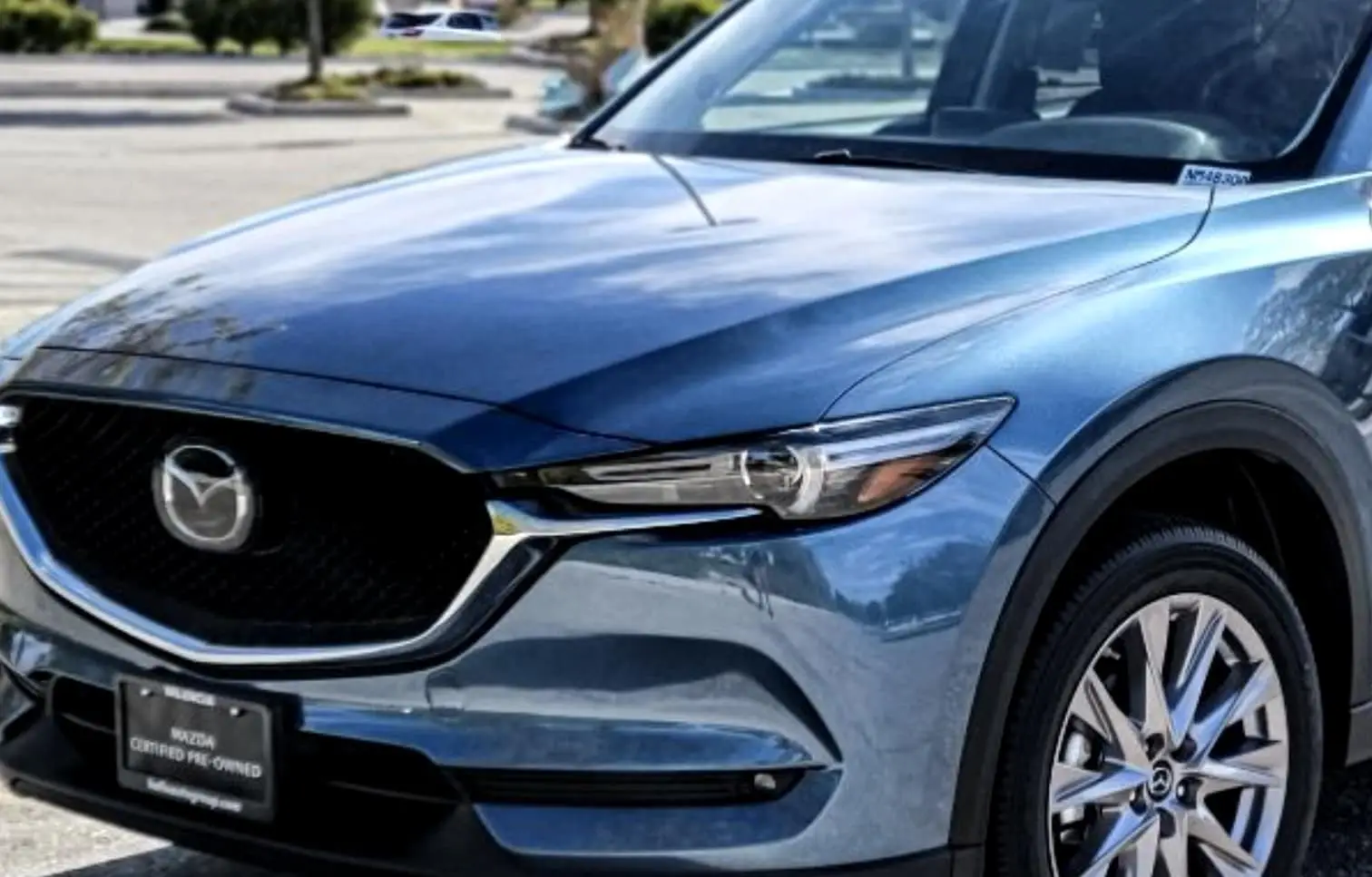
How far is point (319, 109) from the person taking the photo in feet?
86.2

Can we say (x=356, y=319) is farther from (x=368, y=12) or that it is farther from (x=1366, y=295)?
(x=368, y=12)

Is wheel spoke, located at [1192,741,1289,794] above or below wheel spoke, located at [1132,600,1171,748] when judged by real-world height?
below

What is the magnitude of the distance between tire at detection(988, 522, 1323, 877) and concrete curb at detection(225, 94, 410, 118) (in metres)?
23.4

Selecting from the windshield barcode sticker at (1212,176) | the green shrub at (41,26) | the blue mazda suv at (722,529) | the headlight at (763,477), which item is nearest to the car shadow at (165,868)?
the blue mazda suv at (722,529)

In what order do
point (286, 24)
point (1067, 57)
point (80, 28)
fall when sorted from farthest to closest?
point (80, 28) < point (286, 24) < point (1067, 57)

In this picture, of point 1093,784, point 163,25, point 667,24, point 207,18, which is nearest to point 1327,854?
point 1093,784

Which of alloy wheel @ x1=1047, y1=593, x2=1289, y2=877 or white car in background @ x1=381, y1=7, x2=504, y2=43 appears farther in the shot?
white car in background @ x1=381, y1=7, x2=504, y2=43

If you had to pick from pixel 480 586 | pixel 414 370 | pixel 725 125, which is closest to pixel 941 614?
pixel 480 586

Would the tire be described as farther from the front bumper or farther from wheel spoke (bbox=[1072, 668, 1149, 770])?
the front bumper

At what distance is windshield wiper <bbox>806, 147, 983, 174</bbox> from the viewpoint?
4180mm

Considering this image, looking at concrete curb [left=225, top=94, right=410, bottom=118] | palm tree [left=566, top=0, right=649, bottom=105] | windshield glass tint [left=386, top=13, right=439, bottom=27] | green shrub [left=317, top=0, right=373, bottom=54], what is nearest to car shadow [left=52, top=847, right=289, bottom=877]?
windshield glass tint [left=386, top=13, right=439, bottom=27]

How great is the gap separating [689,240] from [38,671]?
3.87ft

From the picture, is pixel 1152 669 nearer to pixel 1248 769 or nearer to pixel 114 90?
pixel 1248 769

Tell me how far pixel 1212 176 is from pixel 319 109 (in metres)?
23.2
